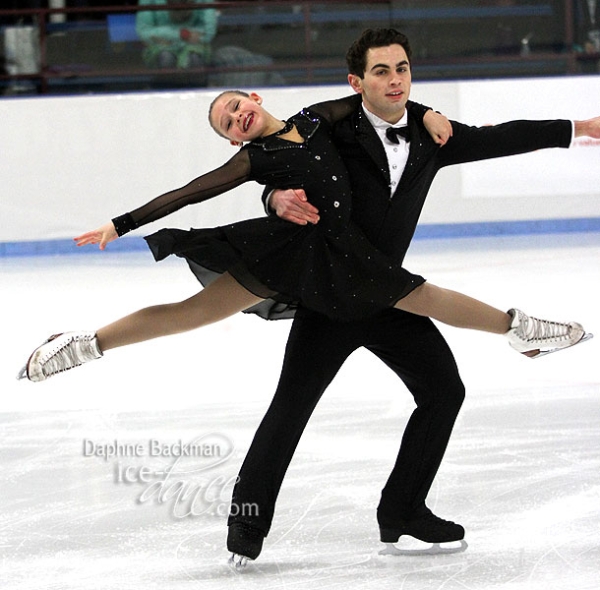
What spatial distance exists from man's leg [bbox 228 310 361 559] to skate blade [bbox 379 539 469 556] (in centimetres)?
31

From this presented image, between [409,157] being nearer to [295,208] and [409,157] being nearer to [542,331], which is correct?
[295,208]

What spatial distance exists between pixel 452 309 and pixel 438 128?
16.9 inches

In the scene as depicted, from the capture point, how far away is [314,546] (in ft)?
8.64

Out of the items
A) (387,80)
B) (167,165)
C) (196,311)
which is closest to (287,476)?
(196,311)

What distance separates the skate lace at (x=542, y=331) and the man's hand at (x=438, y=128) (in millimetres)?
525

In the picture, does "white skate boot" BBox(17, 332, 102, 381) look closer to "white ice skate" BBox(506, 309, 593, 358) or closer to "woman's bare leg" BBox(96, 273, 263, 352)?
"woman's bare leg" BBox(96, 273, 263, 352)

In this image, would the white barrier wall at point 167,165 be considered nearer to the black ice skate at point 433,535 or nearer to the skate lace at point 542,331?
the skate lace at point 542,331

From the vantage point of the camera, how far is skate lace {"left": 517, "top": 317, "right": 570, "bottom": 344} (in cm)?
273

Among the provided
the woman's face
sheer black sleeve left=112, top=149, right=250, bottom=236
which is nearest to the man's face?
the woman's face

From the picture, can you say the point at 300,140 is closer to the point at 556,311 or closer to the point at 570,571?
the point at 570,571

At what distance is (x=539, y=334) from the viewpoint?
2752 mm

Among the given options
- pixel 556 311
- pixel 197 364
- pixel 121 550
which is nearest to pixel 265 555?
pixel 121 550

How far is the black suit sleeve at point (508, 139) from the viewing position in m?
2.54

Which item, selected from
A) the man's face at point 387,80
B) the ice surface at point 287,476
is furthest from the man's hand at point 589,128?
the ice surface at point 287,476
